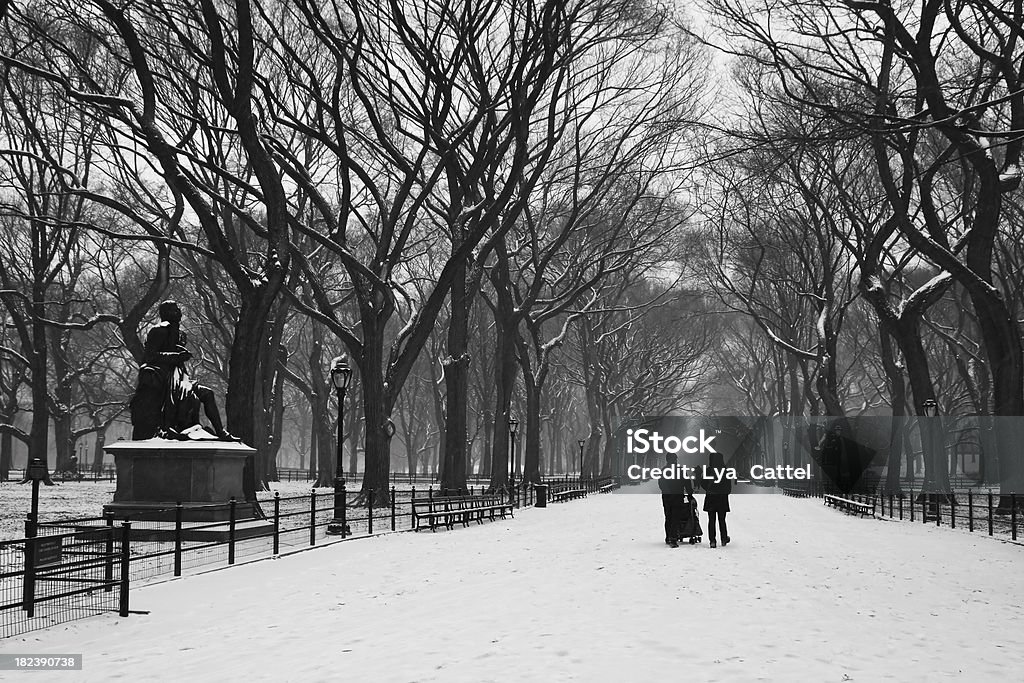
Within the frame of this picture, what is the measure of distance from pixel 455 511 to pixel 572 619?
1343 centimetres

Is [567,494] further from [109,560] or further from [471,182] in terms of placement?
[109,560]

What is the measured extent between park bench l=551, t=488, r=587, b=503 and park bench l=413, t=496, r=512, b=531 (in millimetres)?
7909

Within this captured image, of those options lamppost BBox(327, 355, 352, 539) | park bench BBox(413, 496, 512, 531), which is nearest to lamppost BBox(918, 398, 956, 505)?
park bench BBox(413, 496, 512, 531)

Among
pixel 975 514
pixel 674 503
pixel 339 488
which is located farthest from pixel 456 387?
pixel 975 514

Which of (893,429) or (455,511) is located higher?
(893,429)

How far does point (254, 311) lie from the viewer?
23.4 m

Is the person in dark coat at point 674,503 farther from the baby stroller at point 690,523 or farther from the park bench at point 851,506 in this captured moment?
the park bench at point 851,506

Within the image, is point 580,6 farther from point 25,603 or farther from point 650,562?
point 25,603

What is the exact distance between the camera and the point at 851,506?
3169 cm

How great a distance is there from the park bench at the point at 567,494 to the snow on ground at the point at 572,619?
2097cm

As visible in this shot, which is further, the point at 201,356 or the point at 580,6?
the point at 201,356

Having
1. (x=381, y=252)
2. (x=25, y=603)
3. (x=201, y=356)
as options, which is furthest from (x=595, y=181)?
(x=25, y=603)

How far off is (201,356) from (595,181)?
23.9 metres

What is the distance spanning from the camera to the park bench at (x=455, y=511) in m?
23.4
